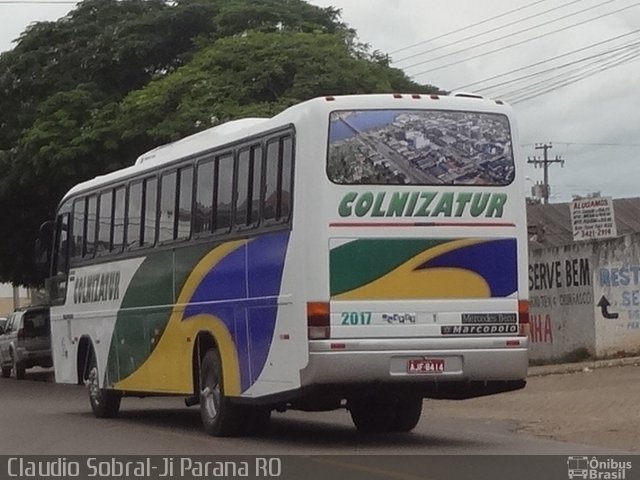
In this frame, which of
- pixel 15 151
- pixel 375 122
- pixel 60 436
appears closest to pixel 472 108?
pixel 375 122

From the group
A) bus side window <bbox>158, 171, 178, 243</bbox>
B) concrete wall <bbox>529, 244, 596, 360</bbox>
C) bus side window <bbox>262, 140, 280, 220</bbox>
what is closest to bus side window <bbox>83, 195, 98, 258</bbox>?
bus side window <bbox>158, 171, 178, 243</bbox>

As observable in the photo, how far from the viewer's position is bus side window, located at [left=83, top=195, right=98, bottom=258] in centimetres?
2002

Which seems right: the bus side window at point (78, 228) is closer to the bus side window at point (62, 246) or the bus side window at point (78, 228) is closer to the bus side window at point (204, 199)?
the bus side window at point (62, 246)

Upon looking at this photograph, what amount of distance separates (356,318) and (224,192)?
111 inches

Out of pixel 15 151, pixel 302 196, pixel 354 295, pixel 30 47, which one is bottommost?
pixel 354 295

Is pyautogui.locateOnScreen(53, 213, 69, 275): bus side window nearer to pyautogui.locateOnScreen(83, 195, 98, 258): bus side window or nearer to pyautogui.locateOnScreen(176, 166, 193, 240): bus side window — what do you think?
pyautogui.locateOnScreen(83, 195, 98, 258): bus side window

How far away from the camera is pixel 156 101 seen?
1141 inches

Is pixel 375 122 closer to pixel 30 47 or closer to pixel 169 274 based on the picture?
pixel 169 274

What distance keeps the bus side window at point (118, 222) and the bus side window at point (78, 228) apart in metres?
1.53

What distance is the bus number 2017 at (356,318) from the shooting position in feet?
44.7

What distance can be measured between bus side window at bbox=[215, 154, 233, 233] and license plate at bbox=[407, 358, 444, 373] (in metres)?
2.92

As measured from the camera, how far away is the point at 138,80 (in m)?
33.8

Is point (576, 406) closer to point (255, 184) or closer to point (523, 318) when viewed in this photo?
point (523, 318)

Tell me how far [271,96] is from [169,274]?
42.0ft
